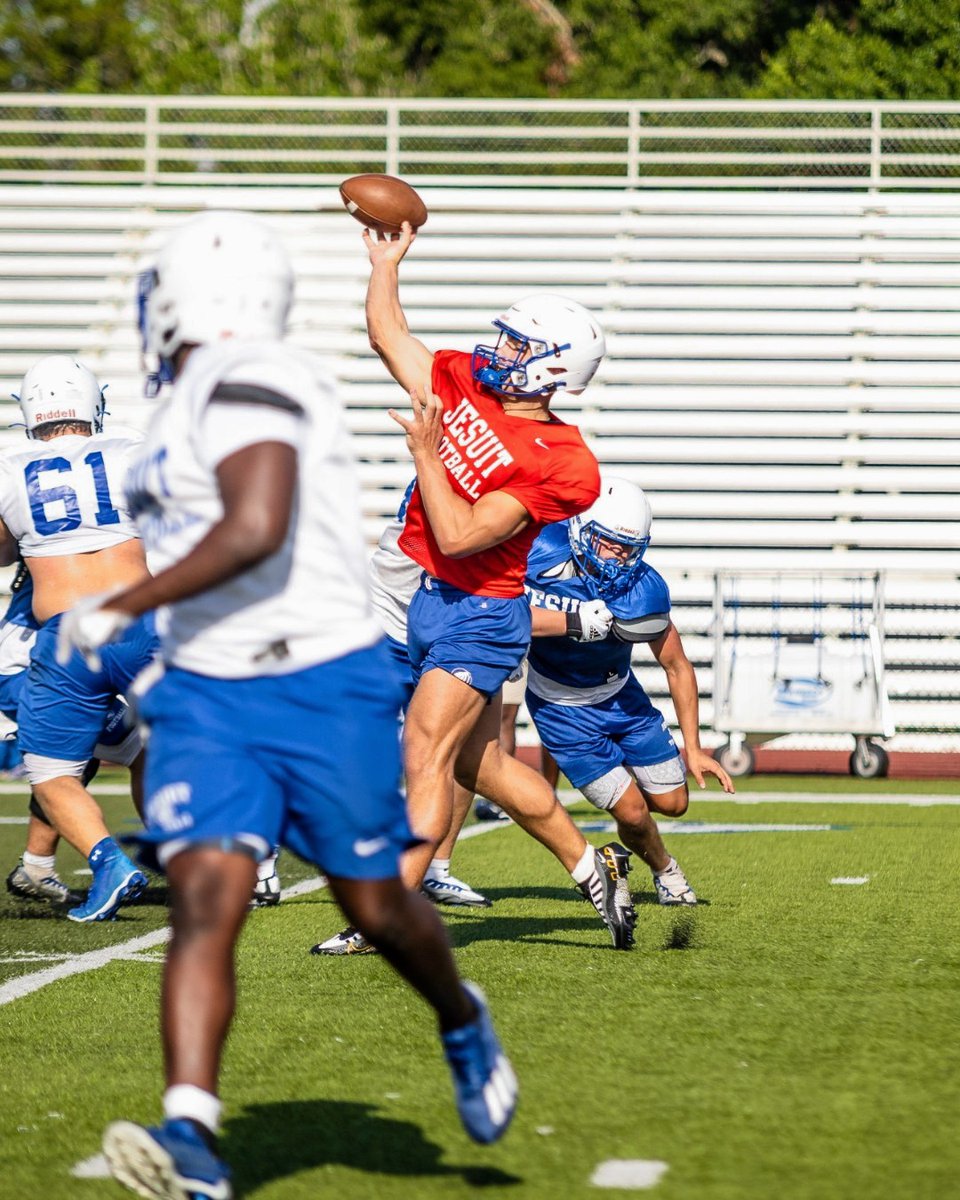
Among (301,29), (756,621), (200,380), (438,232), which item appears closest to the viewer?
(200,380)

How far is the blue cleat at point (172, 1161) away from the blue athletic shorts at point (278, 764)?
16.5 inches

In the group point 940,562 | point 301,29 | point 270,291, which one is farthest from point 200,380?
point 301,29

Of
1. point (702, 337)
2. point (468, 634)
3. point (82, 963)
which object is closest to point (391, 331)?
point (468, 634)

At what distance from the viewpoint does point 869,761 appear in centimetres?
1238

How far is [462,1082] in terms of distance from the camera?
3016mm

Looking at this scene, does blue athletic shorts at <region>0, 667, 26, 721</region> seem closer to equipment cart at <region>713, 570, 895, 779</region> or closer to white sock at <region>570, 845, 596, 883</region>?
white sock at <region>570, 845, 596, 883</region>

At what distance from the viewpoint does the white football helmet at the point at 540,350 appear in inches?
205

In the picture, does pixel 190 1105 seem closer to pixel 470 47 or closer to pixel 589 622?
pixel 589 622

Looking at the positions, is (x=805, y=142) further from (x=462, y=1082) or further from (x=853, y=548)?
(x=462, y=1082)

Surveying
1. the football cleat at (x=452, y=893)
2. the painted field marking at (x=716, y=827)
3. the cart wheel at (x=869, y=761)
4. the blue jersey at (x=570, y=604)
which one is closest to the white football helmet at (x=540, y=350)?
the blue jersey at (x=570, y=604)

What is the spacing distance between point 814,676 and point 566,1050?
8678 mm

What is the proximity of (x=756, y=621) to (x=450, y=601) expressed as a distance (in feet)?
27.7

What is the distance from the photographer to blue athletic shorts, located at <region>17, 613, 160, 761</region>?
19.8 feet

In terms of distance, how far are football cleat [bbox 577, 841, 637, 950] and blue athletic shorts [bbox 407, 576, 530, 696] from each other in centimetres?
63
